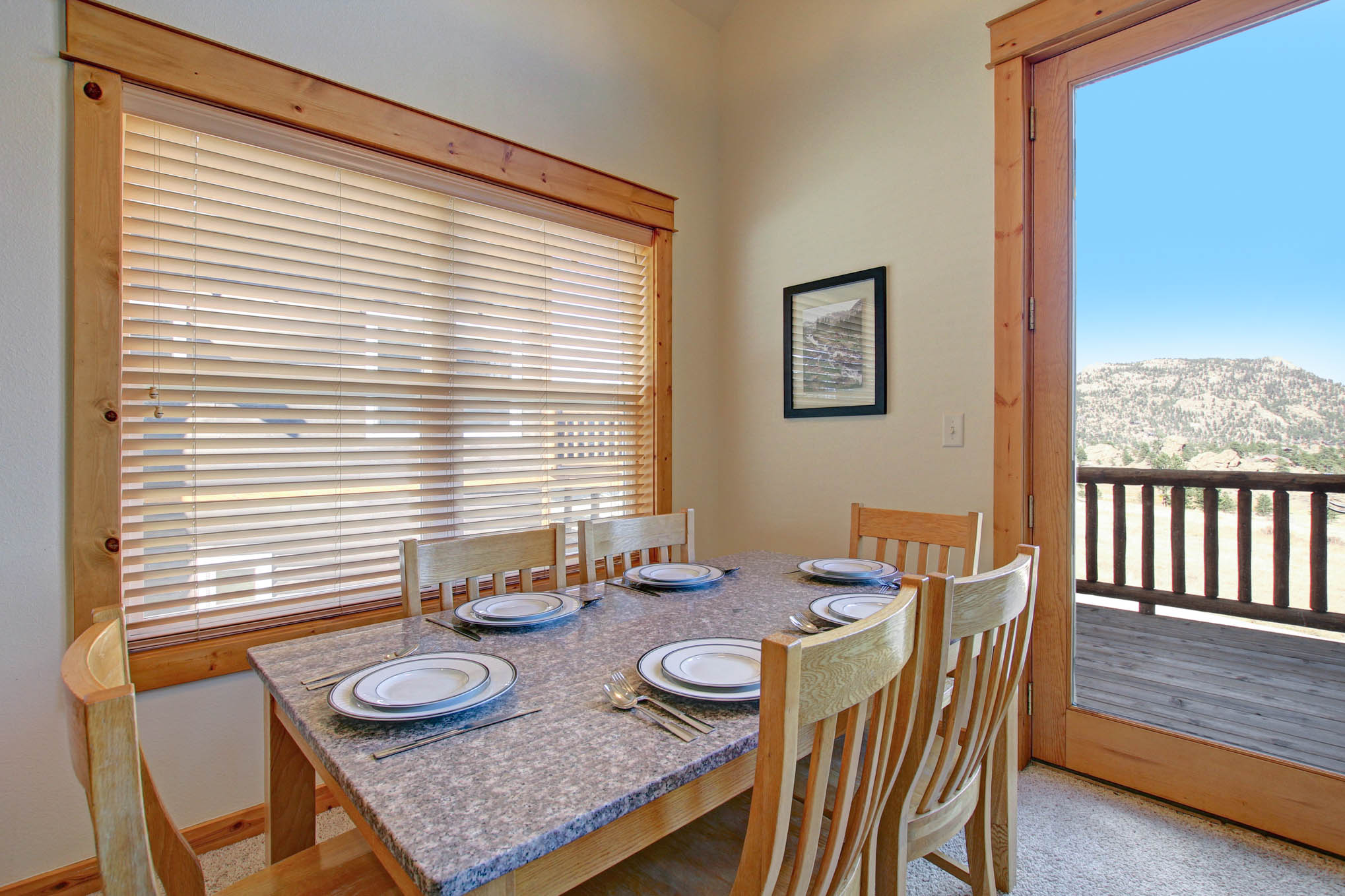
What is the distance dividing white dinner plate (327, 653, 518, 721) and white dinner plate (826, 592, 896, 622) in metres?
0.71

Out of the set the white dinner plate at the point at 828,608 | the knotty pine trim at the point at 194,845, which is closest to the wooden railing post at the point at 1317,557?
the white dinner plate at the point at 828,608

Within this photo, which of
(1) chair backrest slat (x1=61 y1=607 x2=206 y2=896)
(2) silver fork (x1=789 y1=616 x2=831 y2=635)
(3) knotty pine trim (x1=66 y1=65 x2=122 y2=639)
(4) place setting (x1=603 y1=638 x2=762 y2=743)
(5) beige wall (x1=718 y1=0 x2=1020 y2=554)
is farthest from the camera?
(5) beige wall (x1=718 y1=0 x2=1020 y2=554)

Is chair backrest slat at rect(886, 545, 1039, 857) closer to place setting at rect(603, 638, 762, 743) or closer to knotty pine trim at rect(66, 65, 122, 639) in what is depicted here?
place setting at rect(603, 638, 762, 743)

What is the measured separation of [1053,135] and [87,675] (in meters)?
2.73

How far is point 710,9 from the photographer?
123 inches

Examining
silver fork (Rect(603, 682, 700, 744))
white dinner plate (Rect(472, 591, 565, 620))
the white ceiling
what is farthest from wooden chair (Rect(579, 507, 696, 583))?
the white ceiling

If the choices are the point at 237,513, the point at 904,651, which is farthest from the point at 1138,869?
the point at 237,513

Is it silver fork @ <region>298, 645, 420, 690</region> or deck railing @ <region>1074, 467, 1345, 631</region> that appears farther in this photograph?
deck railing @ <region>1074, 467, 1345, 631</region>

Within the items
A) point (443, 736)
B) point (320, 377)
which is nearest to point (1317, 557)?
point (443, 736)

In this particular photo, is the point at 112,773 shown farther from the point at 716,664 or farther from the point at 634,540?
the point at 634,540

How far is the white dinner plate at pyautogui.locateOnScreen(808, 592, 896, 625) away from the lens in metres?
1.35

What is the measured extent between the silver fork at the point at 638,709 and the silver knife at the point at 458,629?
15.7 inches

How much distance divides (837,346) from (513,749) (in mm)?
2209

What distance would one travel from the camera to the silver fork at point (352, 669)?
1047mm
